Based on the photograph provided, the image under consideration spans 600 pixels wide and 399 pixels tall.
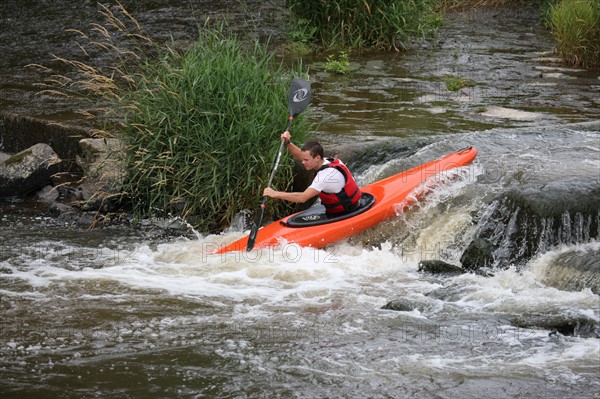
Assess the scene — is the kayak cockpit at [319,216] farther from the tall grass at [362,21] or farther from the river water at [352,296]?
the tall grass at [362,21]

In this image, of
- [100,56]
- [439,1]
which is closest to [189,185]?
[100,56]

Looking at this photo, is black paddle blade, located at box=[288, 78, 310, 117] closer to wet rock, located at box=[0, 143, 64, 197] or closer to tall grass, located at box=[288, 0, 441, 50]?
wet rock, located at box=[0, 143, 64, 197]

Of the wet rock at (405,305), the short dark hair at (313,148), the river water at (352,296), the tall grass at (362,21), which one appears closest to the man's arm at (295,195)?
the short dark hair at (313,148)

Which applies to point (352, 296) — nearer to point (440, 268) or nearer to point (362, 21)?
point (440, 268)

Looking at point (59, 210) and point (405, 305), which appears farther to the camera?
point (59, 210)

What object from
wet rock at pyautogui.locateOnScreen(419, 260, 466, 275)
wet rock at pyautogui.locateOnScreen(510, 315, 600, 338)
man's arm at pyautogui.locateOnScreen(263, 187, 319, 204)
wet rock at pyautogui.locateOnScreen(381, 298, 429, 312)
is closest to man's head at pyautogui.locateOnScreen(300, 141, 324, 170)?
man's arm at pyautogui.locateOnScreen(263, 187, 319, 204)

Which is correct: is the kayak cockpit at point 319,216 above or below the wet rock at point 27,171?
below

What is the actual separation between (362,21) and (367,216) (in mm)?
5036

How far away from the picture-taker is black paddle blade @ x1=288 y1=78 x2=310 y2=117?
688 cm

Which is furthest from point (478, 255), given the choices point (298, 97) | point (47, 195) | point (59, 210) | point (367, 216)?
point (47, 195)

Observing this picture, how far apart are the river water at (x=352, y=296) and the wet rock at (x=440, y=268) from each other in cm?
7

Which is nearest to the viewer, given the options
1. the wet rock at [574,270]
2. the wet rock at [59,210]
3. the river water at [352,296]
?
the river water at [352,296]

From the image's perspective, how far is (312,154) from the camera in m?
6.39

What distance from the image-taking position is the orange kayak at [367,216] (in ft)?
20.8
